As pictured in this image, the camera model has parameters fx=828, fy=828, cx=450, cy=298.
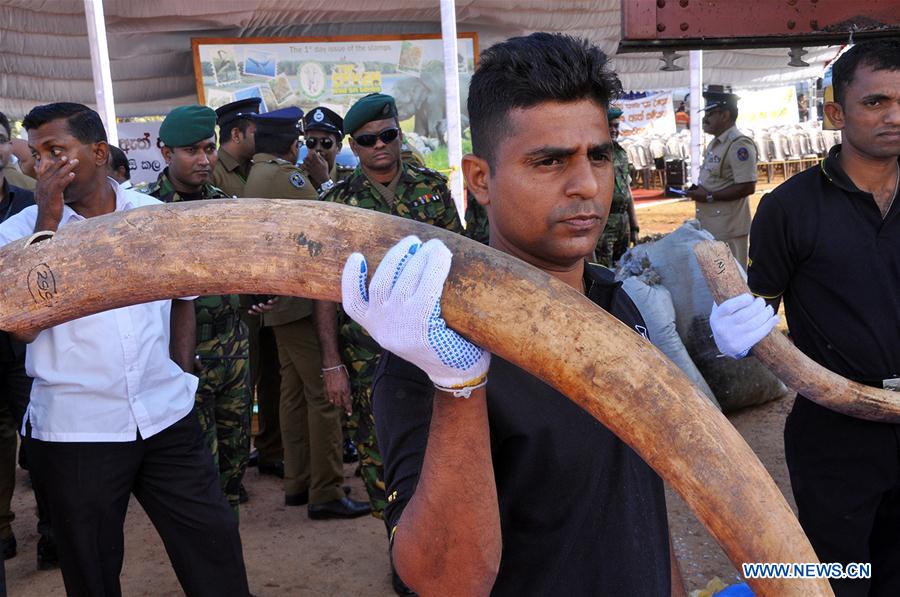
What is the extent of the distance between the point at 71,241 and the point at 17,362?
3031 mm

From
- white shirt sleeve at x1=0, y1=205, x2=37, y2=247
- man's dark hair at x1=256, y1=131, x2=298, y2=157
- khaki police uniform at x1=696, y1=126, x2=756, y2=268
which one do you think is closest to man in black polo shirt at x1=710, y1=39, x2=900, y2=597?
white shirt sleeve at x1=0, y1=205, x2=37, y2=247

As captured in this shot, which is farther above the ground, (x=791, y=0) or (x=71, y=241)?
(x=791, y=0)

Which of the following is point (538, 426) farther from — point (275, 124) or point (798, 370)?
point (275, 124)

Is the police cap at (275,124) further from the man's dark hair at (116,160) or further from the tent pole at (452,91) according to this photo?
the tent pole at (452,91)

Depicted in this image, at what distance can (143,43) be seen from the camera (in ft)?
31.1

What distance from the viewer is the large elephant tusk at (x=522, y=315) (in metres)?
1.18

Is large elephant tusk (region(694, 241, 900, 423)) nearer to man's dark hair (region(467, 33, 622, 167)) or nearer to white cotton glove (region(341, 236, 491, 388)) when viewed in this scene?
man's dark hair (region(467, 33, 622, 167))

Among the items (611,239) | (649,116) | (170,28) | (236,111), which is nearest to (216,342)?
(236,111)

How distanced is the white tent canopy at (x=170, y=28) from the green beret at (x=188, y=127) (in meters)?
5.13

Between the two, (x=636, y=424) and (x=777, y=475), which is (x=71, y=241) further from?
(x=777, y=475)

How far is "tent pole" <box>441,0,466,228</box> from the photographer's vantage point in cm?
933

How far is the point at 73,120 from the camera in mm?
2869

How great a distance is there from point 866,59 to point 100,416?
278 cm

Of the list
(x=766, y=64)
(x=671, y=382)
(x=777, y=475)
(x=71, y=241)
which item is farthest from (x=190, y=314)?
(x=766, y=64)
